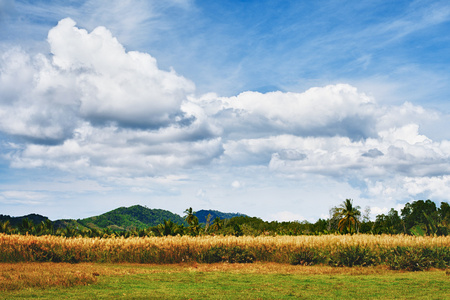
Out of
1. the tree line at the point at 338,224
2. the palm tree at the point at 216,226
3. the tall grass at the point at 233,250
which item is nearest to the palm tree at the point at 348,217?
the tree line at the point at 338,224

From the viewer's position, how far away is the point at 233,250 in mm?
27766

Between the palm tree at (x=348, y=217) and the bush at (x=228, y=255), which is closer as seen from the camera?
the bush at (x=228, y=255)

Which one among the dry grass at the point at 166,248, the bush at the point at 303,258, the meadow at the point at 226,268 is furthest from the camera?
the dry grass at the point at 166,248

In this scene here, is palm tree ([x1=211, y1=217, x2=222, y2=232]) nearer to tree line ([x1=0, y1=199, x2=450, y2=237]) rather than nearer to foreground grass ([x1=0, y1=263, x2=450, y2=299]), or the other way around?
tree line ([x1=0, y1=199, x2=450, y2=237])

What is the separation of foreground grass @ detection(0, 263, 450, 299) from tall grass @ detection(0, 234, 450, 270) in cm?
311

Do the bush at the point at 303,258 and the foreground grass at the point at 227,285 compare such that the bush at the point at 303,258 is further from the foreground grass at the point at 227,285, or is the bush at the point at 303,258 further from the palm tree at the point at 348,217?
the palm tree at the point at 348,217

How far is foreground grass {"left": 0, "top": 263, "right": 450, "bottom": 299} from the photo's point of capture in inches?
562

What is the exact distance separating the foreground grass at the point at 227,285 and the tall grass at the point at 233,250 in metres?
3.11

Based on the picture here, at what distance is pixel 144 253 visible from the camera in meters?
27.7

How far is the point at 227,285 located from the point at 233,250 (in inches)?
421

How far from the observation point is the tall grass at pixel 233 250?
25.3 metres

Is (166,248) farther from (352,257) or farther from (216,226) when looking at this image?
(216,226)

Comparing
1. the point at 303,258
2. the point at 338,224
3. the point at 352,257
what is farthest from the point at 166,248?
the point at 338,224

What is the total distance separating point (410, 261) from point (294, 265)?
6782mm
